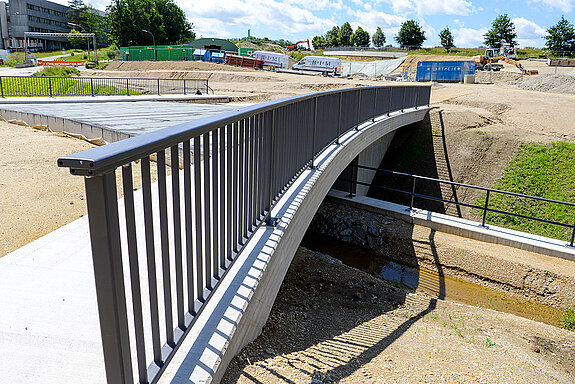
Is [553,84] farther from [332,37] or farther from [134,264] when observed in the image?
[332,37]

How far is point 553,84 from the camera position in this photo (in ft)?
119

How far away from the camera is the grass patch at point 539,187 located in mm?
15578

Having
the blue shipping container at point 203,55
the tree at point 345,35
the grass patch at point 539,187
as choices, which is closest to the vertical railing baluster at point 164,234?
the grass patch at point 539,187

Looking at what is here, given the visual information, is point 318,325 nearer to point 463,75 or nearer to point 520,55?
point 463,75

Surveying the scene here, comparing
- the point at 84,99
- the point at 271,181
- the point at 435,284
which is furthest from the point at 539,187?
the point at 84,99

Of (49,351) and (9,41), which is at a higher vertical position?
(9,41)

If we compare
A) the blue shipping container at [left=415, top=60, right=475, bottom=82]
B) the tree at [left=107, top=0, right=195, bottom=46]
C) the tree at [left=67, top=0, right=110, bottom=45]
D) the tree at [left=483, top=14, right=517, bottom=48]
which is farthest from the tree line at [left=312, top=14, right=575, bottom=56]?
the tree at [left=67, top=0, right=110, bottom=45]

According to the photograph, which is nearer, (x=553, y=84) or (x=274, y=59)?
(x=553, y=84)

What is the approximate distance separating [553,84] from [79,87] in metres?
35.2

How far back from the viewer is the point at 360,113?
11883 millimetres

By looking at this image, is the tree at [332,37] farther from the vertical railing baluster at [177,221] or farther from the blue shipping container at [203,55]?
the vertical railing baluster at [177,221]

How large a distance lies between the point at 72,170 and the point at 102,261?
348mm

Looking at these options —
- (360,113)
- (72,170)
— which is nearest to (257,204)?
(72,170)

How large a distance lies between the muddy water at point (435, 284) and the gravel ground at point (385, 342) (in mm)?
2040
